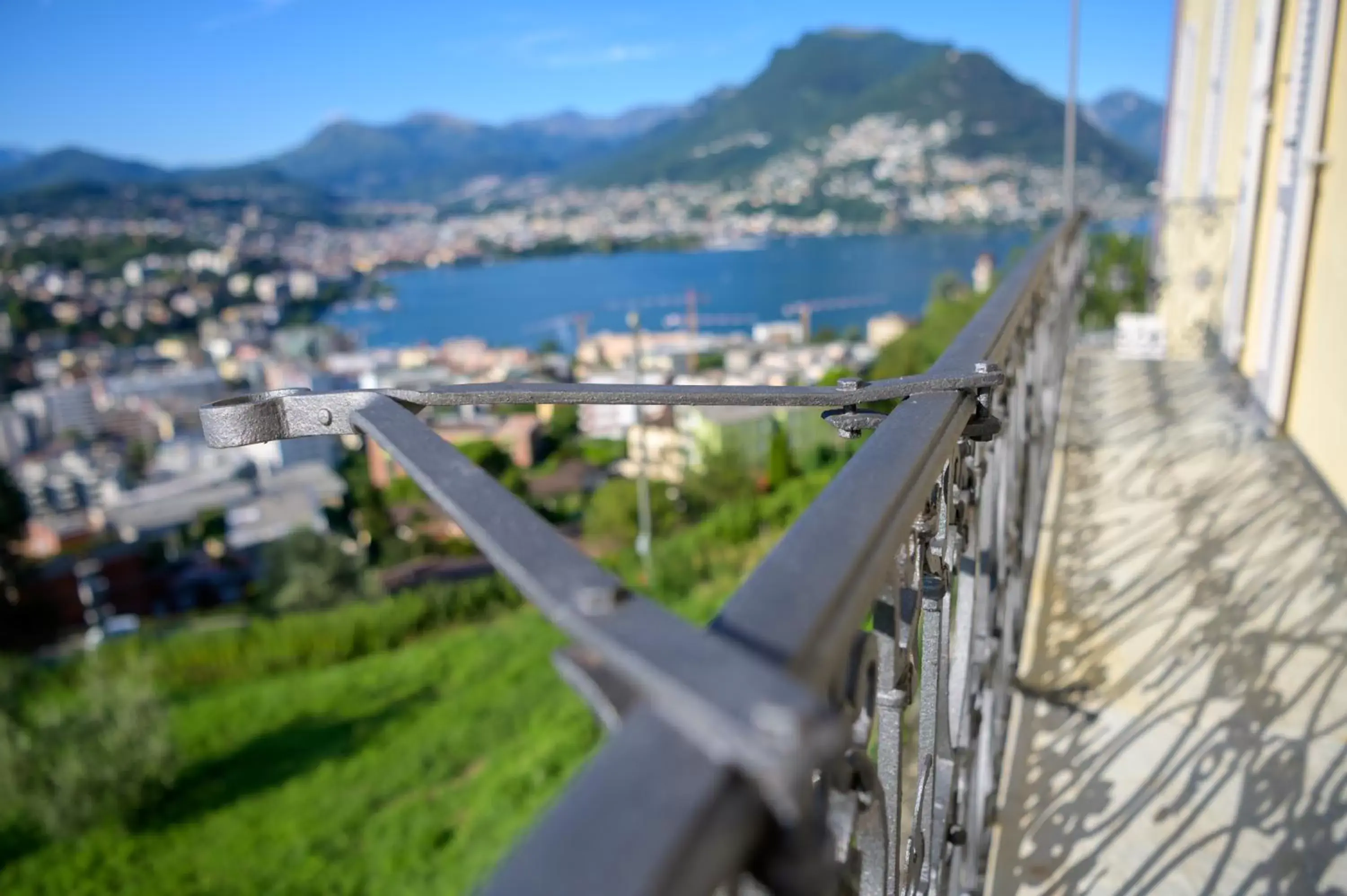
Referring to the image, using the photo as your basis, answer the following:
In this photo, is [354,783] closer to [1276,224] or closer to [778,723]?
[1276,224]

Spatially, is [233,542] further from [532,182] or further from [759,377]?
[532,182]

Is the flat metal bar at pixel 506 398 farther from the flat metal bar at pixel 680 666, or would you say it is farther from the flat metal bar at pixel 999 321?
the flat metal bar at pixel 680 666

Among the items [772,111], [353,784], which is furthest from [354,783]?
[772,111]

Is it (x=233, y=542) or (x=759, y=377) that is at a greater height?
(x=759, y=377)

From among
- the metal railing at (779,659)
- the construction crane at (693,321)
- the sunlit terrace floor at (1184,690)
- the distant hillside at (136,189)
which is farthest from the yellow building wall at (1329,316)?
the distant hillside at (136,189)

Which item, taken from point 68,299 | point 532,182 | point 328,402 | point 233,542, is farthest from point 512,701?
point 532,182

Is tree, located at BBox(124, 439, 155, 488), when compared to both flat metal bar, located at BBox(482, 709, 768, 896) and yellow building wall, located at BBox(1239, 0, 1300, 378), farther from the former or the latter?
flat metal bar, located at BBox(482, 709, 768, 896)

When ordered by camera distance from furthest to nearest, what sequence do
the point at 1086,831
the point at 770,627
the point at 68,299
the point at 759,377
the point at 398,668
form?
the point at 68,299 < the point at 398,668 < the point at 759,377 < the point at 1086,831 < the point at 770,627
